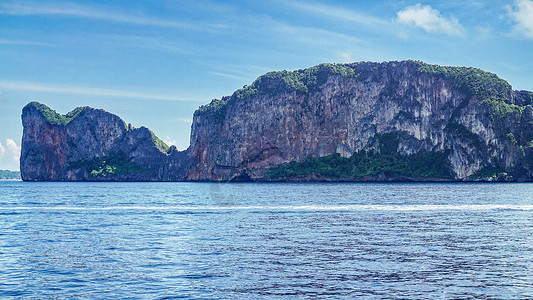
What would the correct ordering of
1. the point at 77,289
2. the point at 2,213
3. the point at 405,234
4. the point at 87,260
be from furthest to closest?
1. the point at 2,213
2. the point at 405,234
3. the point at 87,260
4. the point at 77,289

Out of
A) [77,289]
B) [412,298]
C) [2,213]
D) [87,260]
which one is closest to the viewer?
[412,298]

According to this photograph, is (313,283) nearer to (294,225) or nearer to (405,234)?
(405,234)

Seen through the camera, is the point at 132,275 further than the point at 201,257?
No

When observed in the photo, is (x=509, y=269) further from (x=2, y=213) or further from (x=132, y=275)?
(x=2, y=213)

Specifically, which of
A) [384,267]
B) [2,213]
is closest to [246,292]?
[384,267]

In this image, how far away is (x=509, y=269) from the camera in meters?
25.8

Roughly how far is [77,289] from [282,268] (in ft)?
32.8

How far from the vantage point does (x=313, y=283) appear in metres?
22.9

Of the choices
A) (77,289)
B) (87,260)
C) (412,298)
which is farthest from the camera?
(87,260)

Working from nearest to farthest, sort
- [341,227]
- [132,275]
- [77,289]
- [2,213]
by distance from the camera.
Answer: [77,289] < [132,275] < [341,227] < [2,213]

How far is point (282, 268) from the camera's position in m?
26.2

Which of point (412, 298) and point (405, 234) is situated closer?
point (412, 298)

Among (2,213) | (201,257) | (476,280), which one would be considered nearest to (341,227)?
(201,257)

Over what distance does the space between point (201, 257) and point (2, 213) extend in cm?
4372
